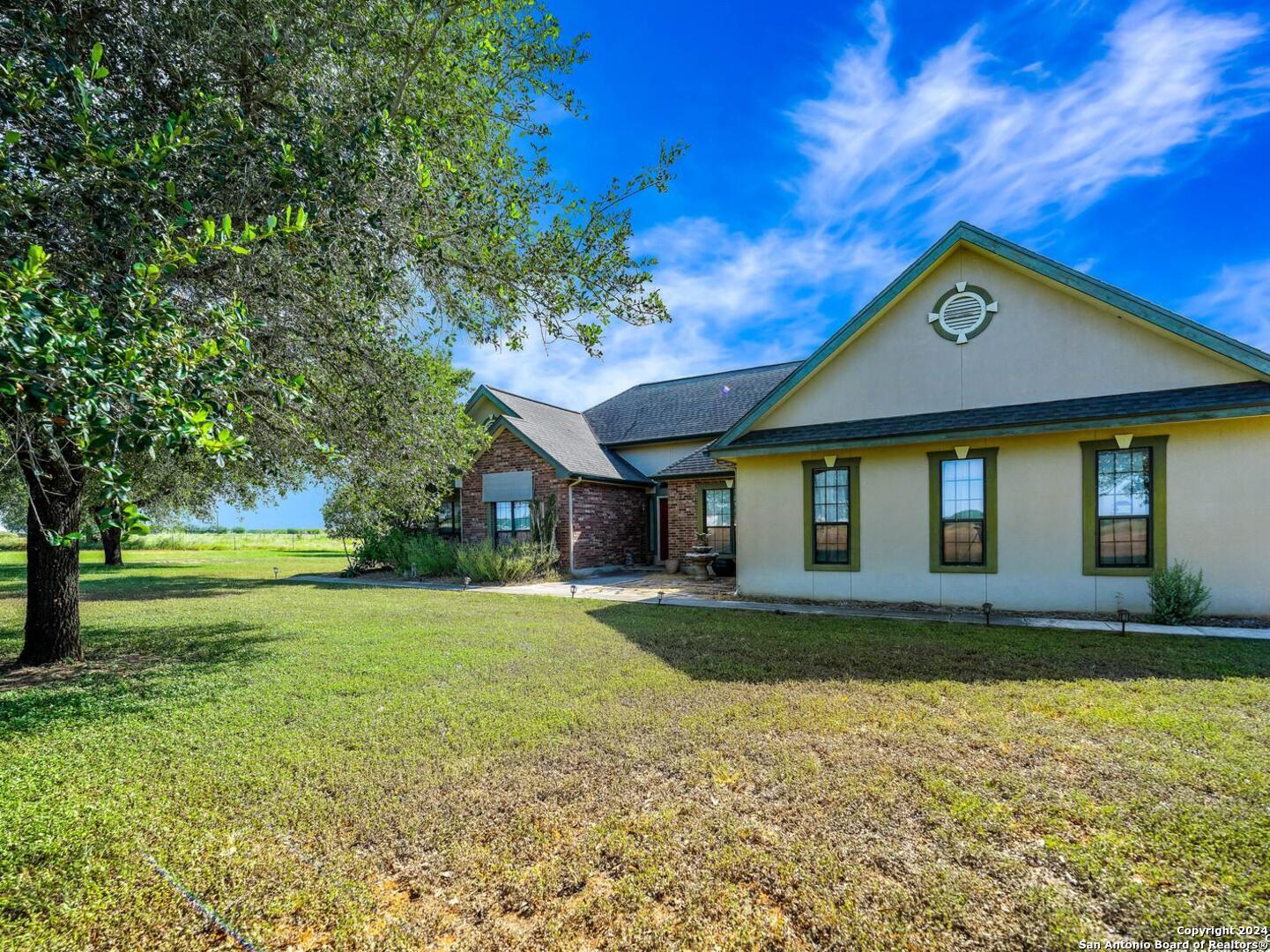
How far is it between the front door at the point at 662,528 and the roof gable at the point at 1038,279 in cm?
805

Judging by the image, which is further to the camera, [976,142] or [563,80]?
[976,142]

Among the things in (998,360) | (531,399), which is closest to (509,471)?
(531,399)

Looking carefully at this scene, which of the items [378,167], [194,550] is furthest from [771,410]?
[194,550]

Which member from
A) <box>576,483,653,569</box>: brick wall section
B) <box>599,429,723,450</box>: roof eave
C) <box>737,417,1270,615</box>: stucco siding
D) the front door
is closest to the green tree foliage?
<box>737,417,1270,615</box>: stucco siding

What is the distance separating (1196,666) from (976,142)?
29.1 feet

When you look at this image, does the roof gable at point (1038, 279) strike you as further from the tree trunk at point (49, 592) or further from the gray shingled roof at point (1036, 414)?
the tree trunk at point (49, 592)

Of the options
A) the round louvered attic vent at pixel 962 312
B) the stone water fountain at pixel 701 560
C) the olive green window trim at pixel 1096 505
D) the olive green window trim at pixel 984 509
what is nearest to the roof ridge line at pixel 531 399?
the stone water fountain at pixel 701 560

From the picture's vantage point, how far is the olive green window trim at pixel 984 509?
10.0 metres

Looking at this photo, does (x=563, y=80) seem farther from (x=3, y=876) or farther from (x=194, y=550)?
(x=194, y=550)

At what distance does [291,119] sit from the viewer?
526cm

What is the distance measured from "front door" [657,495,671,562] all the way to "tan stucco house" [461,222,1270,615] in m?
7.67

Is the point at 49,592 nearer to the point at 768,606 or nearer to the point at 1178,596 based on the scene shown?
the point at 768,606

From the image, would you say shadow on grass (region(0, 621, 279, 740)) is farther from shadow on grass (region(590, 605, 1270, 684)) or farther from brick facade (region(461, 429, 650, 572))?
brick facade (region(461, 429, 650, 572))

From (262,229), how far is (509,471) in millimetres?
13383
